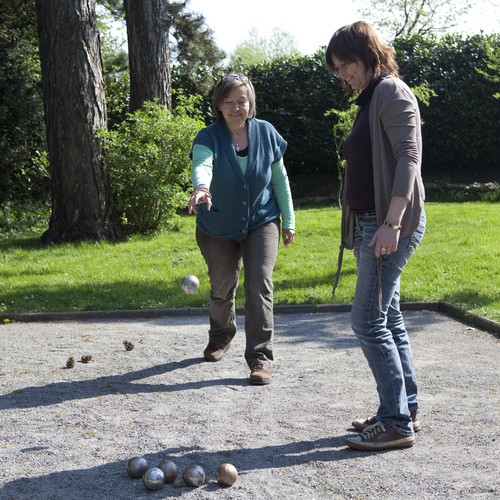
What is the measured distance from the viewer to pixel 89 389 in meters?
5.98

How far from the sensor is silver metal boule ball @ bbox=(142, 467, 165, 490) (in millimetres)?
4008

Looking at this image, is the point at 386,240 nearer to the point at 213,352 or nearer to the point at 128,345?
the point at 213,352

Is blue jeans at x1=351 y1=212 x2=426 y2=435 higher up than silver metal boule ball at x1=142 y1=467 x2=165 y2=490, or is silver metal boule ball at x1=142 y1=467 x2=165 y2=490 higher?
blue jeans at x1=351 y1=212 x2=426 y2=435

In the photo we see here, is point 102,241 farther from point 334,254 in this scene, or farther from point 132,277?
point 334,254

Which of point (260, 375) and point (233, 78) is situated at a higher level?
point (233, 78)

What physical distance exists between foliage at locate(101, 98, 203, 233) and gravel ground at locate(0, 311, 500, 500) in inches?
252

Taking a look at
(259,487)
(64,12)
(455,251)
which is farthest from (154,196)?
(259,487)

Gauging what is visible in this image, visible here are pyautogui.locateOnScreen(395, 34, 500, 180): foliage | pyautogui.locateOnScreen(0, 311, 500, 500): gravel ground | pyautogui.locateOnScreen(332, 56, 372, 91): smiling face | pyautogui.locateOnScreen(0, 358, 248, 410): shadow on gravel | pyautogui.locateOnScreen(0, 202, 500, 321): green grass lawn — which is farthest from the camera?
pyautogui.locateOnScreen(395, 34, 500, 180): foliage

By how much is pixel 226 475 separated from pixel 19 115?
16.3 meters

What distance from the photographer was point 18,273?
37.3 ft

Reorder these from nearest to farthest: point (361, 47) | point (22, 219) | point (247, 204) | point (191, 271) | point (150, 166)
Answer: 1. point (361, 47)
2. point (247, 204)
3. point (191, 271)
4. point (150, 166)
5. point (22, 219)

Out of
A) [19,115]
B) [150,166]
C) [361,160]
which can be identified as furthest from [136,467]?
[19,115]

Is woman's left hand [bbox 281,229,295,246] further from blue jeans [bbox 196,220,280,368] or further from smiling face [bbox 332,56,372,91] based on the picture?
smiling face [bbox 332,56,372,91]

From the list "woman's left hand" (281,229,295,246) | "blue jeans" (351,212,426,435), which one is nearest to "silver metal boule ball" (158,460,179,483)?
"blue jeans" (351,212,426,435)
